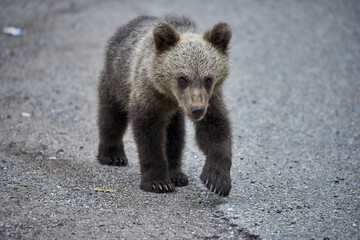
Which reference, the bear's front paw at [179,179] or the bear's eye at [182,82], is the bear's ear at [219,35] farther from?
the bear's front paw at [179,179]

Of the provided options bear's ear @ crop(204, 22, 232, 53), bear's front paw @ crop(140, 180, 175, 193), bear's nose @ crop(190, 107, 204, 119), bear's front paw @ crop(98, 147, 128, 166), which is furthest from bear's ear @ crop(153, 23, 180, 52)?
bear's front paw @ crop(98, 147, 128, 166)

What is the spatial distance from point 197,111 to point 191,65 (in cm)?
59

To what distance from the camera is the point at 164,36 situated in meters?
5.83

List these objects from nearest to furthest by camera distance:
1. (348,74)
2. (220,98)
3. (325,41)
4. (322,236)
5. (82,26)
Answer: (322,236)
(220,98)
(348,74)
(325,41)
(82,26)

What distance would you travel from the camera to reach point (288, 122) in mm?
9398

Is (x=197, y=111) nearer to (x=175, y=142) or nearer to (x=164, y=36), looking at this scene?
(x=164, y=36)

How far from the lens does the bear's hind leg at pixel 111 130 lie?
283 inches

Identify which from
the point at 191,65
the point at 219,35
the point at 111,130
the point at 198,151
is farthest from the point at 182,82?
the point at 198,151

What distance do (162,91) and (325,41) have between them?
10.3 meters

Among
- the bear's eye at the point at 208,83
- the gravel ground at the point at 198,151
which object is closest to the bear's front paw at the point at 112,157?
the gravel ground at the point at 198,151

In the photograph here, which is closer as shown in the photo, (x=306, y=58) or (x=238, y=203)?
(x=238, y=203)

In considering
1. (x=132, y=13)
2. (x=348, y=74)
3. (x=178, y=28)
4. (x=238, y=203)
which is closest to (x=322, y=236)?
(x=238, y=203)

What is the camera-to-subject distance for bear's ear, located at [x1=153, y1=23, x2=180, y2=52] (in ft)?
19.0

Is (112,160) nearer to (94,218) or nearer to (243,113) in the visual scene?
(94,218)
